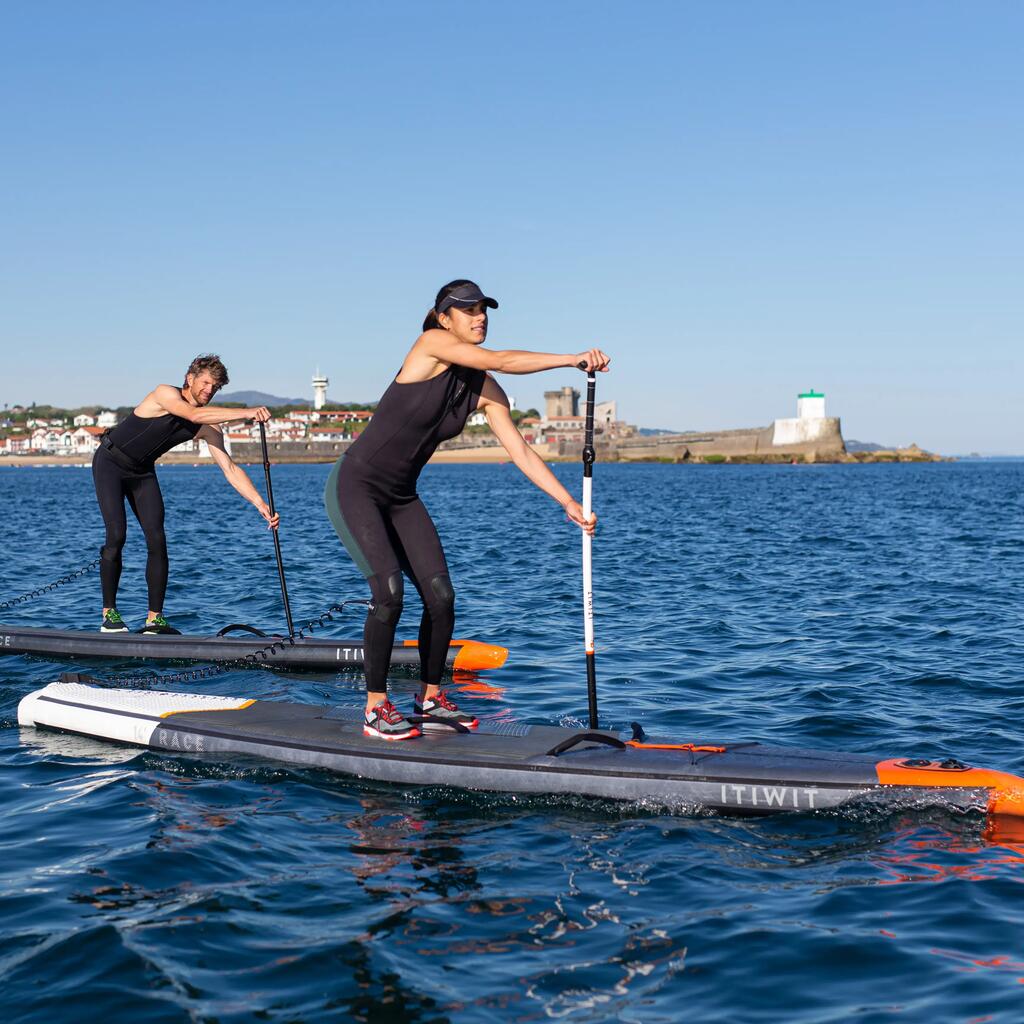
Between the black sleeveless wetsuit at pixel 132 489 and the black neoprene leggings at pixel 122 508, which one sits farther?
the black neoprene leggings at pixel 122 508

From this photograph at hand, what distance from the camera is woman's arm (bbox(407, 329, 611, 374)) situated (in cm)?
571

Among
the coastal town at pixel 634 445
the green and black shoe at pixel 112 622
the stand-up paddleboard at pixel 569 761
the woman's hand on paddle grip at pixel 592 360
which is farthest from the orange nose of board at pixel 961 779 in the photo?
the coastal town at pixel 634 445

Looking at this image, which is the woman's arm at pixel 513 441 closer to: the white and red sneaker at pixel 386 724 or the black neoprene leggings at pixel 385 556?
the black neoprene leggings at pixel 385 556

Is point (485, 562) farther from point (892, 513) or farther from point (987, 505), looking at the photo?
point (987, 505)

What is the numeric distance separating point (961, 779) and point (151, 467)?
7976 mm

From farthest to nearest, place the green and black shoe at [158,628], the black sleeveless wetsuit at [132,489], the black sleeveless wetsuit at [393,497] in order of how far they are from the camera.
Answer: the green and black shoe at [158,628] → the black sleeveless wetsuit at [132,489] → the black sleeveless wetsuit at [393,497]

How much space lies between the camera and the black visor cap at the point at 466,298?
606 centimetres

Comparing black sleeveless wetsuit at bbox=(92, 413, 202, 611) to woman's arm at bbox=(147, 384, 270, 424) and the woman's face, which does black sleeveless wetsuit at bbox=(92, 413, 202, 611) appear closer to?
woman's arm at bbox=(147, 384, 270, 424)

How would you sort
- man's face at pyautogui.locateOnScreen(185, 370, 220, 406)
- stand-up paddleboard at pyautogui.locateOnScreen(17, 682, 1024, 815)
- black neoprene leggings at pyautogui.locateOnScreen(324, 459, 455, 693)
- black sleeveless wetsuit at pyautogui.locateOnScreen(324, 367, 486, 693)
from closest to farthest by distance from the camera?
stand-up paddleboard at pyautogui.locateOnScreen(17, 682, 1024, 815) → black sleeveless wetsuit at pyautogui.locateOnScreen(324, 367, 486, 693) → black neoprene leggings at pyautogui.locateOnScreen(324, 459, 455, 693) → man's face at pyautogui.locateOnScreen(185, 370, 220, 406)

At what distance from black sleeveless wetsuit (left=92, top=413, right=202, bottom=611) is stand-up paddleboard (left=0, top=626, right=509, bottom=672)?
1.67 ft

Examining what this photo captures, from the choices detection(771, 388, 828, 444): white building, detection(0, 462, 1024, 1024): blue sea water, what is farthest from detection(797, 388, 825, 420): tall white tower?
detection(0, 462, 1024, 1024): blue sea water

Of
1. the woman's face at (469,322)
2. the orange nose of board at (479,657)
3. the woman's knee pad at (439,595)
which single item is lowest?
the orange nose of board at (479,657)

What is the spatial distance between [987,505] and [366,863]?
44.6 metres

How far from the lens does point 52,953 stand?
13.6 ft
